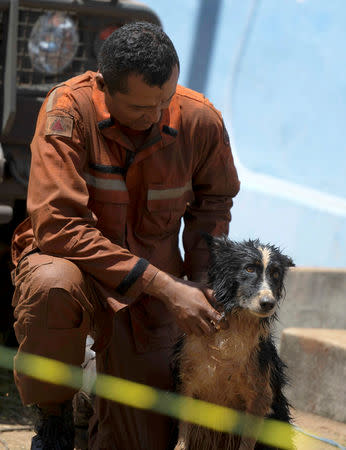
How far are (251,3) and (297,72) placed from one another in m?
0.72

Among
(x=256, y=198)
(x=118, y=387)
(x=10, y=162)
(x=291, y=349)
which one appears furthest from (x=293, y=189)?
(x=118, y=387)

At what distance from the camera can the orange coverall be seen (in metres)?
3.23

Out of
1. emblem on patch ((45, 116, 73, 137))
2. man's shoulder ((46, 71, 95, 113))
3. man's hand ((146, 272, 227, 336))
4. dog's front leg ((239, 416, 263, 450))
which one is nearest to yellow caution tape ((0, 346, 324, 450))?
dog's front leg ((239, 416, 263, 450))

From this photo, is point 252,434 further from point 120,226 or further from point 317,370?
point 317,370

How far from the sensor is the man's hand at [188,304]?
3.23 metres

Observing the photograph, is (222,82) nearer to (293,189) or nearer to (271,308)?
(293,189)

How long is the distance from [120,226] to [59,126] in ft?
1.54

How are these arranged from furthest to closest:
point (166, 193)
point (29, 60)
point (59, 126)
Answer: point (29, 60) → point (166, 193) → point (59, 126)

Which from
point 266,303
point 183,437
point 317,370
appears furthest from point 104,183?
point 317,370

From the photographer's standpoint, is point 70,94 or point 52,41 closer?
point 70,94

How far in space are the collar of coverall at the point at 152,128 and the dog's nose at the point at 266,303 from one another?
2.55ft

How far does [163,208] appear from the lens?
3.54 meters

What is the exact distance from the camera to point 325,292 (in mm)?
5148

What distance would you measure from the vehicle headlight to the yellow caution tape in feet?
5.66
